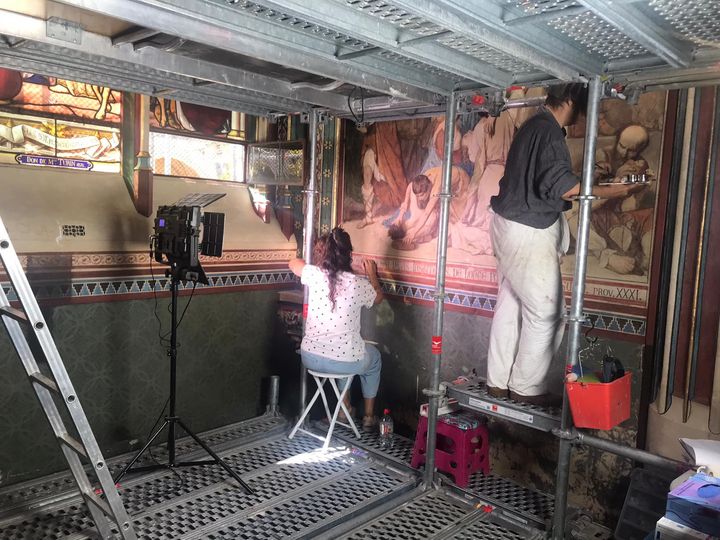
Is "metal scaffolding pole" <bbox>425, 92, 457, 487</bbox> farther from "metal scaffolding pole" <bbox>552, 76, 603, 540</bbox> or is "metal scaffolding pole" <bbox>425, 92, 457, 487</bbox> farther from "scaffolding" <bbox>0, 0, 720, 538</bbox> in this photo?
"metal scaffolding pole" <bbox>552, 76, 603, 540</bbox>

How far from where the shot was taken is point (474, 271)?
164 inches

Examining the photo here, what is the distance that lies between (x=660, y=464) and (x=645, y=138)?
5.61 feet

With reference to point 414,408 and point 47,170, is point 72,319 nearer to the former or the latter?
point 47,170

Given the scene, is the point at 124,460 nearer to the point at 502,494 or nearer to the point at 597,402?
the point at 502,494

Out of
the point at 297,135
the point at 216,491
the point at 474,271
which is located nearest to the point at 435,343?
the point at 474,271

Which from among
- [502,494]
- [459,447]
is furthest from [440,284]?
[502,494]

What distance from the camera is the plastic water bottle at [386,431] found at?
4520 millimetres

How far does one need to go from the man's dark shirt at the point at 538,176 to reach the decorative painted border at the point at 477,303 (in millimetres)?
724

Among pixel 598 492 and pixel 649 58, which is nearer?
pixel 649 58

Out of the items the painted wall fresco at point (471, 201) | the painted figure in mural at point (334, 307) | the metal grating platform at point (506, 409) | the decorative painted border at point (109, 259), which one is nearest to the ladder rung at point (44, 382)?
the decorative painted border at point (109, 259)

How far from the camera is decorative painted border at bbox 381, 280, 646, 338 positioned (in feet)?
11.4

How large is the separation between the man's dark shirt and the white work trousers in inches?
2.6

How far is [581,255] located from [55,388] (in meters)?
2.53

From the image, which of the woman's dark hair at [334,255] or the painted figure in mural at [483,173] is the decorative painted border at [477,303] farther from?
the woman's dark hair at [334,255]
